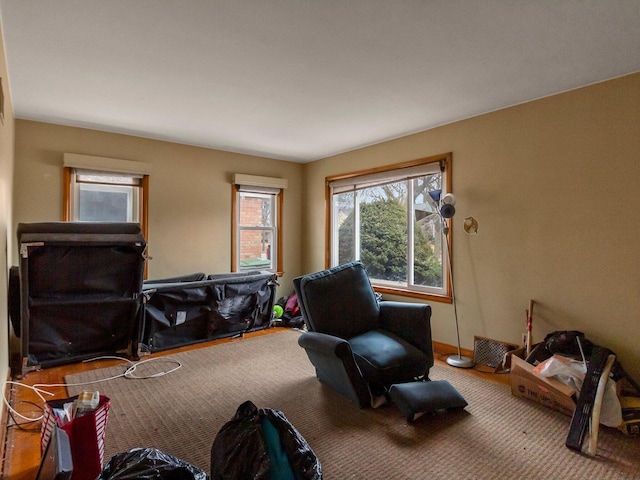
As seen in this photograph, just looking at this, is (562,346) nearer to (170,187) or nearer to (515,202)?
(515,202)

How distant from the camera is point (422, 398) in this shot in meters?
2.28

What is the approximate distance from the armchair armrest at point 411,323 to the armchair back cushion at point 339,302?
0.11 m

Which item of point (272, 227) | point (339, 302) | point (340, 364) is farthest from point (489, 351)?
Result: point (272, 227)

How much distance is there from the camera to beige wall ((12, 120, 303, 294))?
3584 mm

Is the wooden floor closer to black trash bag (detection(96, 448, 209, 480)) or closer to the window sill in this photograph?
the window sill

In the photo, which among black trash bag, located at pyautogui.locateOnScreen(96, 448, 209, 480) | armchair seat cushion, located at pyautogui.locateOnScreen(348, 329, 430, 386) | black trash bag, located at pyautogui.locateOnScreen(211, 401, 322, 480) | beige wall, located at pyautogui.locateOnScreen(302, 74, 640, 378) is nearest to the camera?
black trash bag, located at pyautogui.locateOnScreen(96, 448, 209, 480)

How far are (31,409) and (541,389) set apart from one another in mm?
3531

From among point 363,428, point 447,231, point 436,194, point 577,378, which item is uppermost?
point 436,194

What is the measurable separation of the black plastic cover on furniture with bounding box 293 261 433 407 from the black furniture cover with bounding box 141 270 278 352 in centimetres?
141

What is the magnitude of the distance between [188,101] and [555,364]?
3561 mm

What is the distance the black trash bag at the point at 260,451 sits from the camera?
1.44 m

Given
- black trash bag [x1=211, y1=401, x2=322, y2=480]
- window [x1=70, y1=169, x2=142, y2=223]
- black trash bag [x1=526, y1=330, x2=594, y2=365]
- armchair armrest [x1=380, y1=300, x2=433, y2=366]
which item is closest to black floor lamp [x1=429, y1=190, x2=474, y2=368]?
black trash bag [x1=526, y1=330, x2=594, y2=365]

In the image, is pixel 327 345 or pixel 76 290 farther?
pixel 76 290

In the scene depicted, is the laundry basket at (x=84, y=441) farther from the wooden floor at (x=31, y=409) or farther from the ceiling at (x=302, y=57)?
the ceiling at (x=302, y=57)
